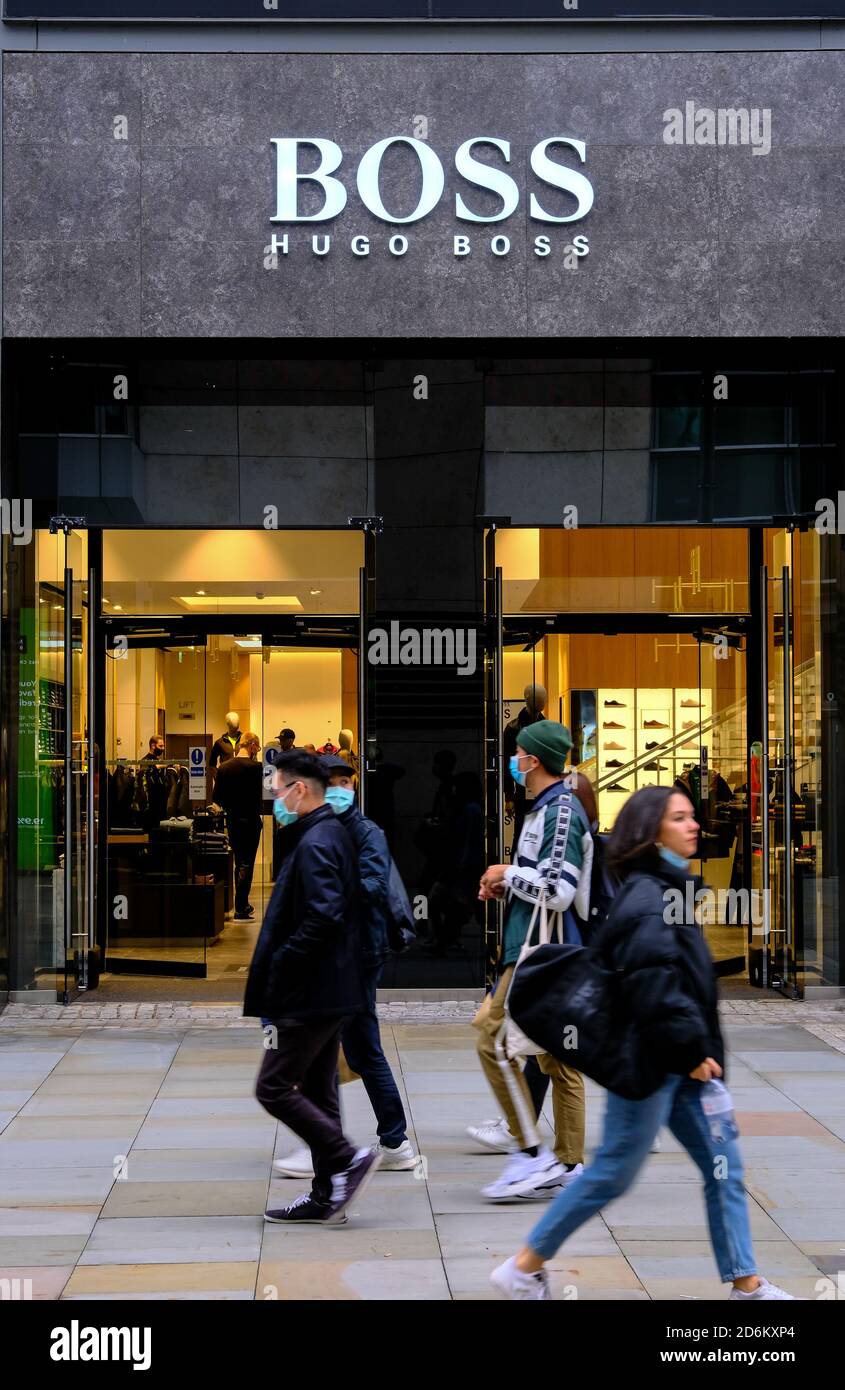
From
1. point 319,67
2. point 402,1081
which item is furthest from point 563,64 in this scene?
point 402,1081

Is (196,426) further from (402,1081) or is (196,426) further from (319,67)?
(402,1081)

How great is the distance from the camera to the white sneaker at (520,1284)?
483cm

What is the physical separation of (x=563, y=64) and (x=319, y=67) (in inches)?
68.6

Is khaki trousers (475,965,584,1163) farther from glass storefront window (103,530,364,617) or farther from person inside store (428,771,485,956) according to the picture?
glass storefront window (103,530,364,617)

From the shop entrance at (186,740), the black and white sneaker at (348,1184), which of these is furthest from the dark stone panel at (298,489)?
the black and white sneaker at (348,1184)

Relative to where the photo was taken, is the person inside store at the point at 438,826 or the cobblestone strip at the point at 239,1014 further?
the person inside store at the point at 438,826

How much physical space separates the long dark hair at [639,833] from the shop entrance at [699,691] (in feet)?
21.7

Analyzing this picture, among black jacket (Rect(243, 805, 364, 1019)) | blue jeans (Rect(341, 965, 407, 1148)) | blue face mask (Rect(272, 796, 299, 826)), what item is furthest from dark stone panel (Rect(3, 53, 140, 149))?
blue jeans (Rect(341, 965, 407, 1148))

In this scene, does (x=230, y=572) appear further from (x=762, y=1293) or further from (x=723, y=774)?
(x=762, y=1293)

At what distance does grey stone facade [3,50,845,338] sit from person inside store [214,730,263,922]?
142 inches

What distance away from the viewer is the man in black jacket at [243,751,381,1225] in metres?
5.92

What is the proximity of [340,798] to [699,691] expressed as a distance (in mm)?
6308

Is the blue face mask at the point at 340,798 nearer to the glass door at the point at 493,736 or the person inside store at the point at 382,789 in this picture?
the person inside store at the point at 382,789
